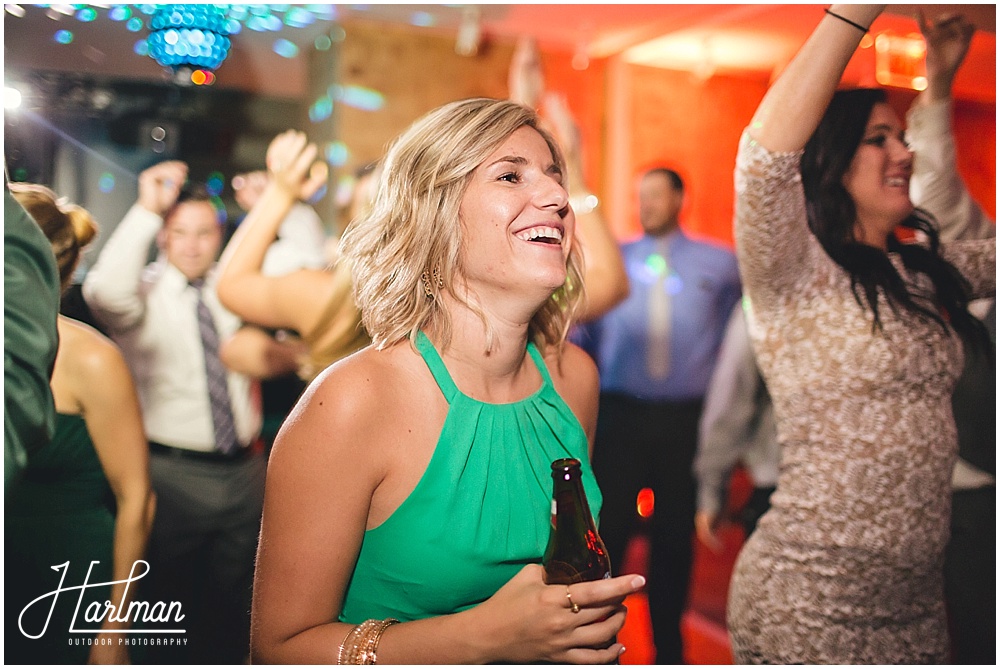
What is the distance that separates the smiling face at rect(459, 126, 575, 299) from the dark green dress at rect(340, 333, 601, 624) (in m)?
0.16

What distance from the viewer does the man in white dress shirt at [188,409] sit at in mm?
1722

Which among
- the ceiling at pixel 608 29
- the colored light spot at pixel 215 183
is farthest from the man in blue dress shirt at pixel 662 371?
the colored light spot at pixel 215 183

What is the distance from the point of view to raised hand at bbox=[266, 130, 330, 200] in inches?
83.4

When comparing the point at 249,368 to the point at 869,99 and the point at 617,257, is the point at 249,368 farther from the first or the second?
the point at 869,99

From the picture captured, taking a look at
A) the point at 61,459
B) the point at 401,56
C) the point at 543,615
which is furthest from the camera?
the point at 401,56

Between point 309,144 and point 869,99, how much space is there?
58.3 inches

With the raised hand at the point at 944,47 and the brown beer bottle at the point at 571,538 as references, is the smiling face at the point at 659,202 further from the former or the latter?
the brown beer bottle at the point at 571,538

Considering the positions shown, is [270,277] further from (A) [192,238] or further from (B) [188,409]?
(B) [188,409]

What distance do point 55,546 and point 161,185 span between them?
861 mm

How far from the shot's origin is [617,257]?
2068mm

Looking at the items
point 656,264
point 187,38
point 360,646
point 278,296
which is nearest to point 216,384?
point 278,296

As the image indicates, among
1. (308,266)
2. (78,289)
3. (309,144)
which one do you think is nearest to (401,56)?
(309,144)

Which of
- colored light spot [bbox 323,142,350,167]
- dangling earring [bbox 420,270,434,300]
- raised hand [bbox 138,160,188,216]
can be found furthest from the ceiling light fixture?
dangling earring [bbox 420,270,434,300]

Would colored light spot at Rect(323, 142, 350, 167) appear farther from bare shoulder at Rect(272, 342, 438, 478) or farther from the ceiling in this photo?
bare shoulder at Rect(272, 342, 438, 478)
